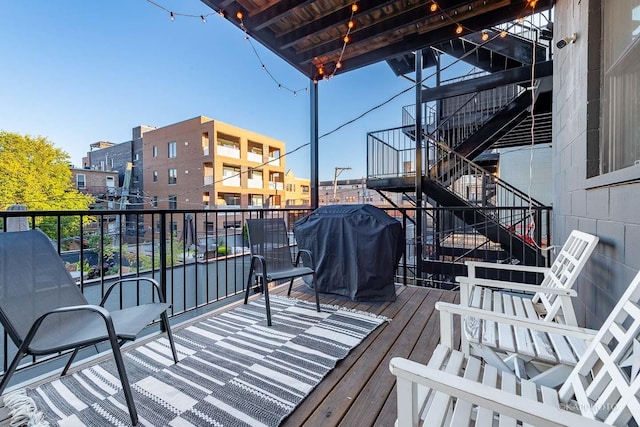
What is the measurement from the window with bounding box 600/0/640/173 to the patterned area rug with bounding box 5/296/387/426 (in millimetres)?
1852

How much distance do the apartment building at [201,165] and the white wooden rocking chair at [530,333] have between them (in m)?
14.9

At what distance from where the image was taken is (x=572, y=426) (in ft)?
1.75

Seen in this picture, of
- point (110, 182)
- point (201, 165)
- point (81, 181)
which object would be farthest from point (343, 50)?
point (110, 182)

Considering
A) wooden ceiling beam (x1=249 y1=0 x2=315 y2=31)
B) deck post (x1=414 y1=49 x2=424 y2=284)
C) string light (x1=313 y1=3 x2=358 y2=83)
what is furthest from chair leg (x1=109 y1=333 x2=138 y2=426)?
deck post (x1=414 y1=49 x2=424 y2=284)

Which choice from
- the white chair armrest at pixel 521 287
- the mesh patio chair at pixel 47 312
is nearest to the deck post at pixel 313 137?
the white chair armrest at pixel 521 287

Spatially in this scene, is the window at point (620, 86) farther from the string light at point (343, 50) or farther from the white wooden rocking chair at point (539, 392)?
the string light at point (343, 50)

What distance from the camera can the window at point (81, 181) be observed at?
55.4 feet

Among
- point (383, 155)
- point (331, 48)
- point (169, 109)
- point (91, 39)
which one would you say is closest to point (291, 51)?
point (331, 48)

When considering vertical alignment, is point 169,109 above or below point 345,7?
above

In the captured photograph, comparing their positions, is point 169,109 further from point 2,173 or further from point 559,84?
point 559,84

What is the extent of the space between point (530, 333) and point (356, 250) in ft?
5.15

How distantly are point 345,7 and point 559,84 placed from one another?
2.22m

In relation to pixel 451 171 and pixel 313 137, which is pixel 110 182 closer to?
pixel 313 137

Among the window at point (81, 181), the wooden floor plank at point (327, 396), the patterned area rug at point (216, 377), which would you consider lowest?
the wooden floor plank at point (327, 396)
